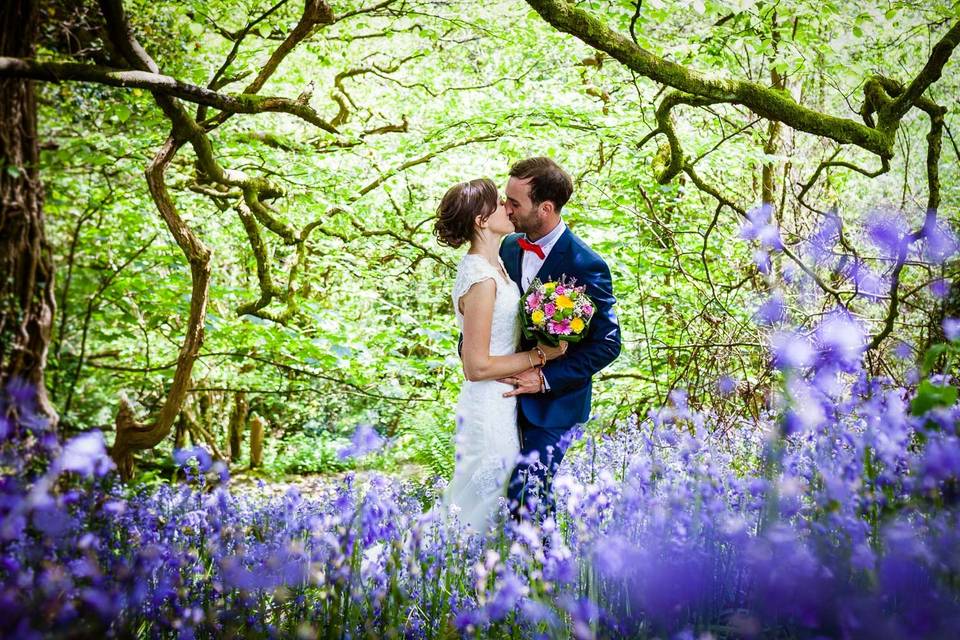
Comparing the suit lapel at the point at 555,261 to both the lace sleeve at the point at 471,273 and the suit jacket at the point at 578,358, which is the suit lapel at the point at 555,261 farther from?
the lace sleeve at the point at 471,273

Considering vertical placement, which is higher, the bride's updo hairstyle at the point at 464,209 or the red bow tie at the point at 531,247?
the bride's updo hairstyle at the point at 464,209

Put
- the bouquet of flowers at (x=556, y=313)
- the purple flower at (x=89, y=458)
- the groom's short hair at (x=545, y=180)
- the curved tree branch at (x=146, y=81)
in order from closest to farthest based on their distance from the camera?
1. the purple flower at (x=89, y=458)
2. the curved tree branch at (x=146, y=81)
3. the bouquet of flowers at (x=556, y=313)
4. the groom's short hair at (x=545, y=180)

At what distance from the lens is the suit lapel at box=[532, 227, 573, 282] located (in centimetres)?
338

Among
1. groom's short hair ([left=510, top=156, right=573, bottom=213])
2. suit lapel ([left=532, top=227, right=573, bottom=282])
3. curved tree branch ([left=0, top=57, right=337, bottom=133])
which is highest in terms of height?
curved tree branch ([left=0, top=57, right=337, bottom=133])

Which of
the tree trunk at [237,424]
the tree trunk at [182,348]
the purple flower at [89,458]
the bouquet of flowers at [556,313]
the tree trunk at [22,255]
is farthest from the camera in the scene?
the tree trunk at [237,424]

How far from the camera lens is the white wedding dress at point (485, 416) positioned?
3.17 metres

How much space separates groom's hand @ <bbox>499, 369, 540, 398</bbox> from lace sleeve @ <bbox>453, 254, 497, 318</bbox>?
1.47 feet

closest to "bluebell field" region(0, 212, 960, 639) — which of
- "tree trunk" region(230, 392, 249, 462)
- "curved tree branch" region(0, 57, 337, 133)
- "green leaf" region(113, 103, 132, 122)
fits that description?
"curved tree branch" region(0, 57, 337, 133)

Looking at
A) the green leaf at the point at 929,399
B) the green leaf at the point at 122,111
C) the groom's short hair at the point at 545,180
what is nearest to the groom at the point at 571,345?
the groom's short hair at the point at 545,180

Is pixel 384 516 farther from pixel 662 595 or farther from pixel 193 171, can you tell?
pixel 193 171

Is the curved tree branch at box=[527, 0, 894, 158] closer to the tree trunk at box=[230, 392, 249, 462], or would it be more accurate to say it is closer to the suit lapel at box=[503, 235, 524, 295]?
the suit lapel at box=[503, 235, 524, 295]

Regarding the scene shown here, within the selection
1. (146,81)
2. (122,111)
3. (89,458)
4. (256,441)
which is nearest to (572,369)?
(89,458)

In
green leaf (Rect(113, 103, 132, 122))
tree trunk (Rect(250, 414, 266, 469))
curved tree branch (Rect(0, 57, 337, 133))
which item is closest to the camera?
curved tree branch (Rect(0, 57, 337, 133))

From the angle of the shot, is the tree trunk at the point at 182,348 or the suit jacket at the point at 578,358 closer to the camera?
the suit jacket at the point at 578,358
